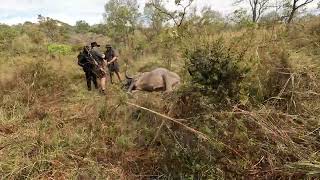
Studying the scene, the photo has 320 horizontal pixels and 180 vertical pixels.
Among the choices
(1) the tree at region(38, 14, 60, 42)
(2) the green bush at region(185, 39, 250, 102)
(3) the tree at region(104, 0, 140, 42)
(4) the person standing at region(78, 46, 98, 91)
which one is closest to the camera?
(2) the green bush at region(185, 39, 250, 102)

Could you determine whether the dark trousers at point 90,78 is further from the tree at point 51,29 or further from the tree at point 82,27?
the tree at point 82,27

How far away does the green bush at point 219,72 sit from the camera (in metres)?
5.49

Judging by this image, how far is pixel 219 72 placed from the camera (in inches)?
217

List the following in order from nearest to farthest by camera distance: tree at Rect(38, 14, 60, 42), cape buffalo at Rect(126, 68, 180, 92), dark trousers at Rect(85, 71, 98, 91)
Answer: cape buffalo at Rect(126, 68, 180, 92)
dark trousers at Rect(85, 71, 98, 91)
tree at Rect(38, 14, 60, 42)

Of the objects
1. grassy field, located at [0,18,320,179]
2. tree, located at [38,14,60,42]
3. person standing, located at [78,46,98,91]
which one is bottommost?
grassy field, located at [0,18,320,179]

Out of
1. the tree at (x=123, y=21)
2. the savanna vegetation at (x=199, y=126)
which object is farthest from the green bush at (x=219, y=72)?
the tree at (x=123, y=21)

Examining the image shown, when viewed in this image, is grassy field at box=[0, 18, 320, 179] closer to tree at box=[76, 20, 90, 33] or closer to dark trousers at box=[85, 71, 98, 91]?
dark trousers at box=[85, 71, 98, 91]

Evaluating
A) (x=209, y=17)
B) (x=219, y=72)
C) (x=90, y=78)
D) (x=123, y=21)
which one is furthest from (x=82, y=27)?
(x=219, y=72)

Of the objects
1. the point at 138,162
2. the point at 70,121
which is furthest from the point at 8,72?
the point at 138,162

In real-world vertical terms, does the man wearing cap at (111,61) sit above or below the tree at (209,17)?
below

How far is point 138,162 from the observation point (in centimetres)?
544

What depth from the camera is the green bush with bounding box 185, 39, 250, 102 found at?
216 inches

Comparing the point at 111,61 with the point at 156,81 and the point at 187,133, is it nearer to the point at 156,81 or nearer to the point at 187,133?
the point at 156,81

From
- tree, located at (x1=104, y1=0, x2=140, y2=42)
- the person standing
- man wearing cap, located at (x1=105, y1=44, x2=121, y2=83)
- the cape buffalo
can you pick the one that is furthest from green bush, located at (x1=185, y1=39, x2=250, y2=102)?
tree, located at (x1=104, y1=0, x2=140, y2=42)
